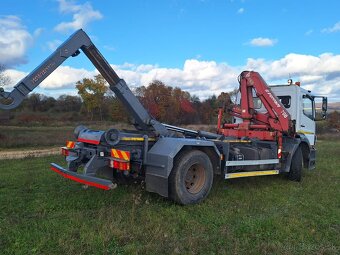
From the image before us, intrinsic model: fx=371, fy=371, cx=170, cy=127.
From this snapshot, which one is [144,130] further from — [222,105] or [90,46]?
[222,105]

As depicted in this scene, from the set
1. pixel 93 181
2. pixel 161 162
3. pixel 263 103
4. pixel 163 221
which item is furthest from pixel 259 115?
pixel 93 181

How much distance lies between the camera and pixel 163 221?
5945 mm

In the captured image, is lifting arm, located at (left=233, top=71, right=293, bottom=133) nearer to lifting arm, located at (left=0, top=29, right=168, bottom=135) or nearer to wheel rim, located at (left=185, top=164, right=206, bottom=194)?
lifting arm, located at (left=0, top=29, right=168, bottom=135)

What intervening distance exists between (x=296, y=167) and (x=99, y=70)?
5.86 m

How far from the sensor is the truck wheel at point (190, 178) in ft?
22.1

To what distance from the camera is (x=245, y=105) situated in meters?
10.2

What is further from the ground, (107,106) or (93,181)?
(107,106)

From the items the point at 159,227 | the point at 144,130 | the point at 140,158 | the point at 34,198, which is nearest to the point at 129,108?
the point at 144,130

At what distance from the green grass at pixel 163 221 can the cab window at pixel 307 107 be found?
3.07 m

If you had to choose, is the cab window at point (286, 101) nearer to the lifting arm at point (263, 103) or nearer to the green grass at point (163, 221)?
the lifting arm at point (263, 103)

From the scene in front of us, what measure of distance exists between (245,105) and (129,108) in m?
3.68

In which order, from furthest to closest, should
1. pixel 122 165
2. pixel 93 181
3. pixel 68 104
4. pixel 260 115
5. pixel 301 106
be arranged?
pixel 68 104
pixel 301 106
pixel 260 115
pixel 122 165
pixel 93 181

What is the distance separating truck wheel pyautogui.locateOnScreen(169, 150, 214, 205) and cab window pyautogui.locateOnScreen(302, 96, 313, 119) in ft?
17.4

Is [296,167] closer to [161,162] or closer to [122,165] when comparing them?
[161,162]
